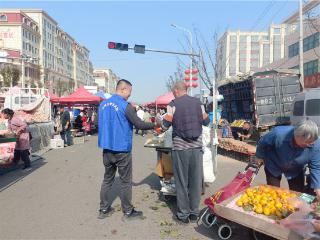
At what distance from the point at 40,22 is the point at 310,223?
11998 centimetres

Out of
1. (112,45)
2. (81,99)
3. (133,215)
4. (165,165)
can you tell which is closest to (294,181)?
(133,215)

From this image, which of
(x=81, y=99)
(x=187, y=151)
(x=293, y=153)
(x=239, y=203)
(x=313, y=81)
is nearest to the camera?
(x=293, y=153)

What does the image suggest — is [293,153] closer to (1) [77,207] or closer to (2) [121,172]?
(2) [121,172]

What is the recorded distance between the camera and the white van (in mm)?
15280

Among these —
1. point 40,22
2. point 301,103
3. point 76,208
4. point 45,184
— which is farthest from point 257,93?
point 40,22

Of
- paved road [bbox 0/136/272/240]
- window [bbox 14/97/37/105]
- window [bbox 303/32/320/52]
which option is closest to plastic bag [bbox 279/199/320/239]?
paved road [bbox 0/136/272/240]

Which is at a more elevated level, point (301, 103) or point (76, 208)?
point (301, 103)

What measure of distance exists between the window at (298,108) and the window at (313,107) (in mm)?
356

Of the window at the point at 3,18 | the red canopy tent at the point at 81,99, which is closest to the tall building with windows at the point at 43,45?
the window at the point at 3,18

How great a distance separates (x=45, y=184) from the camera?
29.0 ft

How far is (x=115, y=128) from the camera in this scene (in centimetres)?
576

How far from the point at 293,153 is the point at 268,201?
2.05 ft

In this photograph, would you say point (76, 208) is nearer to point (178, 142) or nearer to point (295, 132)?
point (178, 142)

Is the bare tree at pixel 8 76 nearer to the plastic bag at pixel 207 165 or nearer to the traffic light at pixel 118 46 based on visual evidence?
the traffic light at pixel 118 46
